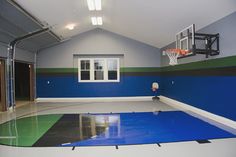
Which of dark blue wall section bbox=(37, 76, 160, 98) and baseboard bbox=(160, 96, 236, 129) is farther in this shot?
dark blue wall section bbox=(37, 76, 160, 98)

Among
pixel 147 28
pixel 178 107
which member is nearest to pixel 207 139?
pixel 178 107

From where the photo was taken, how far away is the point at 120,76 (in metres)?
11.8

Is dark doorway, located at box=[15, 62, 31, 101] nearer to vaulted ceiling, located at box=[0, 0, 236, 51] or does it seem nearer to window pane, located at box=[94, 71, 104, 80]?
vaulted ceiling, located at box=[0, 0, 236, 51]

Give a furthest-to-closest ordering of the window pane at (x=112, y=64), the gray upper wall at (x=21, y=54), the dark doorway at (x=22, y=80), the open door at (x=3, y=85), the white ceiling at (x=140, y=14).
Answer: the dark doorway at (x=22, y=80) < the window pane at (x=112, y=64) < the open door at (x=3, y=85) < the gray upper wall at (x=21, y=54) < the white ceiling at (x=140, y=14)

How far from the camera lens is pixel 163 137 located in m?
4.58

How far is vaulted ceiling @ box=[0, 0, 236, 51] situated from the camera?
5758 millimetres

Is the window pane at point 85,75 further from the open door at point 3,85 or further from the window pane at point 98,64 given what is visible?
the open door at point 3,85

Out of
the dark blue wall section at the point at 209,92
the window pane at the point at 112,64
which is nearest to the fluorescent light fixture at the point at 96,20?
the window pane at the point at 112,64

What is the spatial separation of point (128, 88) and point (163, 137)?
716cm

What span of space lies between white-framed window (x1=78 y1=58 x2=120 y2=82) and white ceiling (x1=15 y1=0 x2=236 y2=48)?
182 centimetres

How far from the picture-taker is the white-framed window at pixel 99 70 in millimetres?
11742

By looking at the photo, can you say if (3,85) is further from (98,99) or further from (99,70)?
(99,70)

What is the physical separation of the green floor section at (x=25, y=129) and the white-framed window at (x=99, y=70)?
4.79 metres

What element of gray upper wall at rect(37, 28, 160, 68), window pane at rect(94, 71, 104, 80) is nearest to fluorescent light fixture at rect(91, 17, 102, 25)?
gray upper wall at rect(37, 28, 160, 68)
